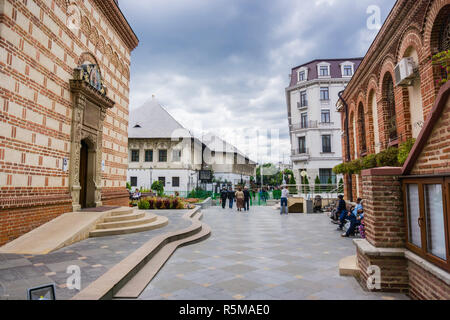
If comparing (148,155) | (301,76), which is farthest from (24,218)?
(301,76)

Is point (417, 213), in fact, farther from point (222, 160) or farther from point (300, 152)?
point (222, 160)

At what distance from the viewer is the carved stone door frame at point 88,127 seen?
9.39m

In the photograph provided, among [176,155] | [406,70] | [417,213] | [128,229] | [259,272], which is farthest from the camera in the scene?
[176,155]

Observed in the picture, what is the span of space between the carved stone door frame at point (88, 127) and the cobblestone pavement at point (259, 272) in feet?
15.9

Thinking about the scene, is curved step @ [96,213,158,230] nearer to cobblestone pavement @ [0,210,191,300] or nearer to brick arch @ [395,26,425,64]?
cobblestone pavement @ [0,210,191,300]

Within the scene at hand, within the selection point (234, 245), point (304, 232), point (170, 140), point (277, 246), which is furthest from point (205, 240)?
point (170, 140)

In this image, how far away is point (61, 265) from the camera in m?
5.31

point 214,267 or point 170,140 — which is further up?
point 170,140

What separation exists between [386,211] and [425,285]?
3.77 feet

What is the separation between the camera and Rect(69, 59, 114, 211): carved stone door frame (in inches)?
370

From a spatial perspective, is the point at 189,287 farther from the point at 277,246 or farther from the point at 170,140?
the point at 170,140

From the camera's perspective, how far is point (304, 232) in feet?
34.6
